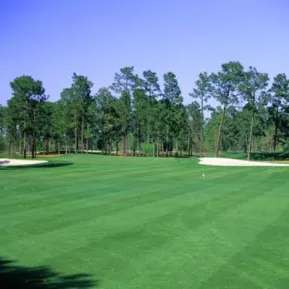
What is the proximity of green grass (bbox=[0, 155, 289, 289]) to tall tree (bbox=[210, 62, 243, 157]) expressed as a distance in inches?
1676

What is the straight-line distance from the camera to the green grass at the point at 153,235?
25.7ft

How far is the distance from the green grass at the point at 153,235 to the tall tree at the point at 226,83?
42578 millimetres

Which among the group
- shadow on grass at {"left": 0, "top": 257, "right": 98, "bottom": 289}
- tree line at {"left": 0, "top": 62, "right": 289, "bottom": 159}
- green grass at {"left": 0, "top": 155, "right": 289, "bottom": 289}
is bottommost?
shadow on grass at {"left": 0, "top": 257, "right": 98, "bottom": 289}

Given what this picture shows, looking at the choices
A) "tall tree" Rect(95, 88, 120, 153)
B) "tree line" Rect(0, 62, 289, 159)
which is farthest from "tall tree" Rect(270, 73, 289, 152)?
"tall tree" Rect(95, 88, 120, 153)

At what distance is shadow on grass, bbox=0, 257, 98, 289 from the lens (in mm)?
7309

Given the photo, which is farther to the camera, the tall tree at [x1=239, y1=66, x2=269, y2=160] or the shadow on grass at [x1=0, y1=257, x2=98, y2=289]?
the tall tree at [x1=239, y1=66, x2=269, y2=160]

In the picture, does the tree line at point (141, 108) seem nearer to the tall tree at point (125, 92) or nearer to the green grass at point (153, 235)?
the tall tree at point (125, 92)

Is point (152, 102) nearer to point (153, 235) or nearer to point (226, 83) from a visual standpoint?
Result: point (226, 83)

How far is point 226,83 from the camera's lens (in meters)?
60.9

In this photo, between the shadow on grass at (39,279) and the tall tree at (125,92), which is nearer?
the shadow on grass at (39,279)

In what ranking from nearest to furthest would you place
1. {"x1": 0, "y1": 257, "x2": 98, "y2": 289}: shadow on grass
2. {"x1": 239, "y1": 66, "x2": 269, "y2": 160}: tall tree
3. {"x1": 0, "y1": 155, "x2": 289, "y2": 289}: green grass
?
{"x1": 0, "y1": 257, "x2": 98, "y2": 289}: shadow on grass < {"x1": 0, "y1": 155, "x2": 289, "y2": 289}: green grass < {"x1": 239, "y1": 66, "x2": 269, "y2": 160}: tall tree

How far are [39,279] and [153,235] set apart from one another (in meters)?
3.69

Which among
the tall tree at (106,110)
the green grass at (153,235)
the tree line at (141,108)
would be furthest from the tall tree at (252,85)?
the green grass at (153,235)

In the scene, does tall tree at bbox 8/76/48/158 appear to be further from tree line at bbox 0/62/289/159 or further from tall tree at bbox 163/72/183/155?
tall tree at bbox 163/72/183/155
